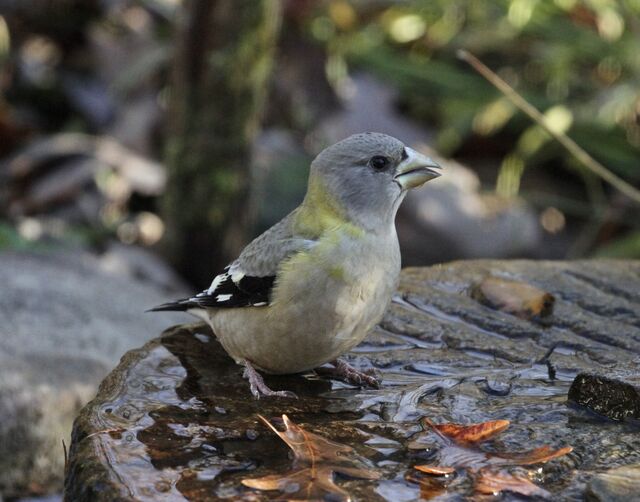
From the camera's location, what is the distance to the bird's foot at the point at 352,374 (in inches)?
126

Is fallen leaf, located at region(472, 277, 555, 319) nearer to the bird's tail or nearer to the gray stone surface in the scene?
the bird's tail

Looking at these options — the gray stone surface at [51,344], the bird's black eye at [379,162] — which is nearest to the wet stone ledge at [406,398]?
the bird's black eye at [379,162]

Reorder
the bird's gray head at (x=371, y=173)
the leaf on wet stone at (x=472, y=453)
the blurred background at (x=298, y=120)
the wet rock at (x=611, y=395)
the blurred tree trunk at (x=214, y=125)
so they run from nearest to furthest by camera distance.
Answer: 1. the leaf on wet stone at (x=472, y=453)
2. the wet rock at (x=611, y=395)
3. the bird's gray head at (x=371, y=173)
4. the blurred tree trunk at (x=214, y=125)
5. the blurred background at (x=298, y=120)

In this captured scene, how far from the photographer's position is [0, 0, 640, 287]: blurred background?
699cm

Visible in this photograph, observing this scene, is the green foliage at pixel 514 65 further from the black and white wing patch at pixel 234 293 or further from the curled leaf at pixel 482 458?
the curled leaf at pixel 482 458

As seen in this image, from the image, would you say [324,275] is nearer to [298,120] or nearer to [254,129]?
[254,129]

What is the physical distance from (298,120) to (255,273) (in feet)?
20.2

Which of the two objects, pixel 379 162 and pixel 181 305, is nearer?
pixel 379 162

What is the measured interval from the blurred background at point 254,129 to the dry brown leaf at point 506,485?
3153 millimetres

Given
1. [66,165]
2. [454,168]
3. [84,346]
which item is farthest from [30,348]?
[454,168]

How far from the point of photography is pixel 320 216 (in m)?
3.38

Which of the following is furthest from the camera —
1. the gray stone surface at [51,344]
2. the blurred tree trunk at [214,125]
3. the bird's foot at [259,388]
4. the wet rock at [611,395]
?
the blurred tree trunk at [214,125]

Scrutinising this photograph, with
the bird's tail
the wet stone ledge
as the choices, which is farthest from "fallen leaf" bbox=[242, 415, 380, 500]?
the bird's tail

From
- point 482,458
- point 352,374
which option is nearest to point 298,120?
point 352,374
